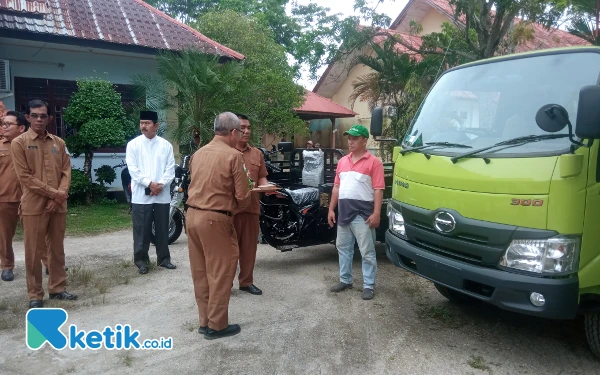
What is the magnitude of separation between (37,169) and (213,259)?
215 centimetres

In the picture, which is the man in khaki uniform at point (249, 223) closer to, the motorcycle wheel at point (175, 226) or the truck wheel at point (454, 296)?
the truck wheel at point (454, 296)

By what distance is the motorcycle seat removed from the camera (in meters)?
6.21

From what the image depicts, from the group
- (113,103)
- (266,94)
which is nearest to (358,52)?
(266,94)

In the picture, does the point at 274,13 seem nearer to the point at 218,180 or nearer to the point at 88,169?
the point at 88,169

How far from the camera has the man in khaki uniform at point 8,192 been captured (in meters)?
5.71

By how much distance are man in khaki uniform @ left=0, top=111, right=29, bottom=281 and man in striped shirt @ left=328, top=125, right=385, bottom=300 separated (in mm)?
3761

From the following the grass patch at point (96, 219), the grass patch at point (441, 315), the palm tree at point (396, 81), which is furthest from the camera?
the palm tree at point (396, 81)

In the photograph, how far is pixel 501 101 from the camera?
407 centimetres

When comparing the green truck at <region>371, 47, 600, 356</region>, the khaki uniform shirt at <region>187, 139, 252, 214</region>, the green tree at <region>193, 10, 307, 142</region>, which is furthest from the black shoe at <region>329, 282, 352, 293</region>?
the green tree at <region>193, 10, 307, 142</region>

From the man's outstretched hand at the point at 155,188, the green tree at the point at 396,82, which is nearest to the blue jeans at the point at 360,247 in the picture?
the man's outstretched hand at the point at 155,188

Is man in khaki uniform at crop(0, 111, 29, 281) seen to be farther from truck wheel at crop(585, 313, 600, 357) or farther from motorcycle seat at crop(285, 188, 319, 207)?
truck wheel at crop(585, 313, 600, 357)

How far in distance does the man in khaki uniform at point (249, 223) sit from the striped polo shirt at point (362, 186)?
0.97 m

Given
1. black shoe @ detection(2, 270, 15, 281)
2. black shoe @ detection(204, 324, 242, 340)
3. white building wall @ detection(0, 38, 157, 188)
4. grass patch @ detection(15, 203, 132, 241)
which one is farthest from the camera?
white building wall @ detection(0, 38, 157, 188)

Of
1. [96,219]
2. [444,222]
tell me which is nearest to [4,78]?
[96,219]
